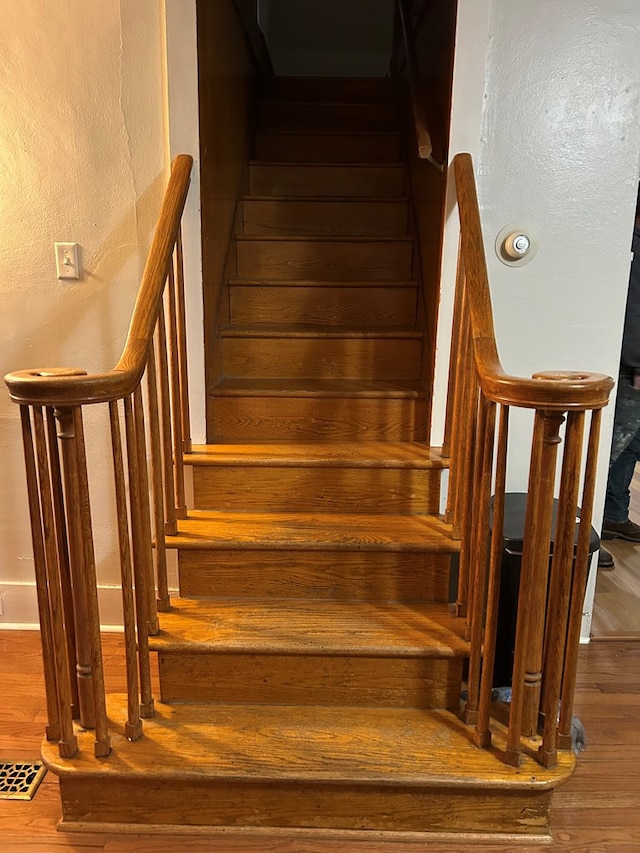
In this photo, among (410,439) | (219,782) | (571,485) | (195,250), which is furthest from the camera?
(410,439)

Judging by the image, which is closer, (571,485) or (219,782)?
(571,485)

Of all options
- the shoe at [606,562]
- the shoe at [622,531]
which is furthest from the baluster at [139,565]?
the shoe at [622,531]

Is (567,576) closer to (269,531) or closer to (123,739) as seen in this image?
(269,531)

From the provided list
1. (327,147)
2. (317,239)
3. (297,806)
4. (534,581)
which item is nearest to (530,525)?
(534,581)

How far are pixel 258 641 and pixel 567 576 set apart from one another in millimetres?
795

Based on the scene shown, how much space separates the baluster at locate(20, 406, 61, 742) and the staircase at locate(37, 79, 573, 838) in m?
0.17

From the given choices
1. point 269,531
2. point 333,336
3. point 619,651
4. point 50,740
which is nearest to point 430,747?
point 269,531

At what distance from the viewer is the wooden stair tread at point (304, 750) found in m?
1.44

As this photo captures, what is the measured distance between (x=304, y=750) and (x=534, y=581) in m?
0.70

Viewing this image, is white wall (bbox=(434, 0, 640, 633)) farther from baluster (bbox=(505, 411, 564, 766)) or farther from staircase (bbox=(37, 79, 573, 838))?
baluster (bbox=(505, 411, 564, 766))

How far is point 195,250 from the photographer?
80.4 inches

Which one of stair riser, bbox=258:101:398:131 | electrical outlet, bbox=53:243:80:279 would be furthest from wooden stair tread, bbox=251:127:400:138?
electrical outlet, bbox=53:243:80:279

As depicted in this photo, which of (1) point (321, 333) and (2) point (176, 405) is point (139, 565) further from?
(1) point (321, 333)

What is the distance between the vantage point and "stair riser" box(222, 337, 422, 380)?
2.38 m
